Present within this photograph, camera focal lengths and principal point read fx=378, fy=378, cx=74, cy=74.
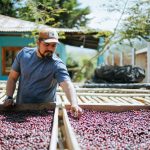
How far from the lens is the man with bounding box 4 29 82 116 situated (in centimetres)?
373

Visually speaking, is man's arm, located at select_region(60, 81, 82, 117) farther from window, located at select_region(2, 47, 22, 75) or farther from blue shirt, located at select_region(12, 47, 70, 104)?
window, located at select_region(2, 47, 22, 75)

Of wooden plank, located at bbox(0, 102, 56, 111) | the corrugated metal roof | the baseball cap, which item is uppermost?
the corrugated metal roof

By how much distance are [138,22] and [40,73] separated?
9.23 metres

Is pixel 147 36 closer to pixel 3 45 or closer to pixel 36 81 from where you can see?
pixel 3 45

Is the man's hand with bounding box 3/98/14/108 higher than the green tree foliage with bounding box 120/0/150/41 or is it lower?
lower

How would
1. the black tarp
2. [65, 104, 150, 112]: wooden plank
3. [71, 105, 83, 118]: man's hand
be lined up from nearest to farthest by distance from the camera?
[71, 105, 83, 118]: man's hand → [65, 104, 150, 112]: wooden plank → the black tarp

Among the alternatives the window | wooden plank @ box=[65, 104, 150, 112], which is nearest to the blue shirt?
wooden plank @ box=[65, 104, 150, 112]

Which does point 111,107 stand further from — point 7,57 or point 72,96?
point 7,57

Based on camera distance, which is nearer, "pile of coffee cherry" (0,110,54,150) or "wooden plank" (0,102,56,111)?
"pile of coffee cherry" (0,110,54,150)

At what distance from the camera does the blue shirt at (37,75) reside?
152 inches

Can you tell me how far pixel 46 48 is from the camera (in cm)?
376

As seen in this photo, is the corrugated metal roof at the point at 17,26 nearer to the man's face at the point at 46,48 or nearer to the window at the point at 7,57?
the window at the point at 7,57

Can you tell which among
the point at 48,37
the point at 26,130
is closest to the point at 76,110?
the point at 26,130

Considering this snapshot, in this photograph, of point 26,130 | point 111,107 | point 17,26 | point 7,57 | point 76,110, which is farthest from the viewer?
point 7,57
